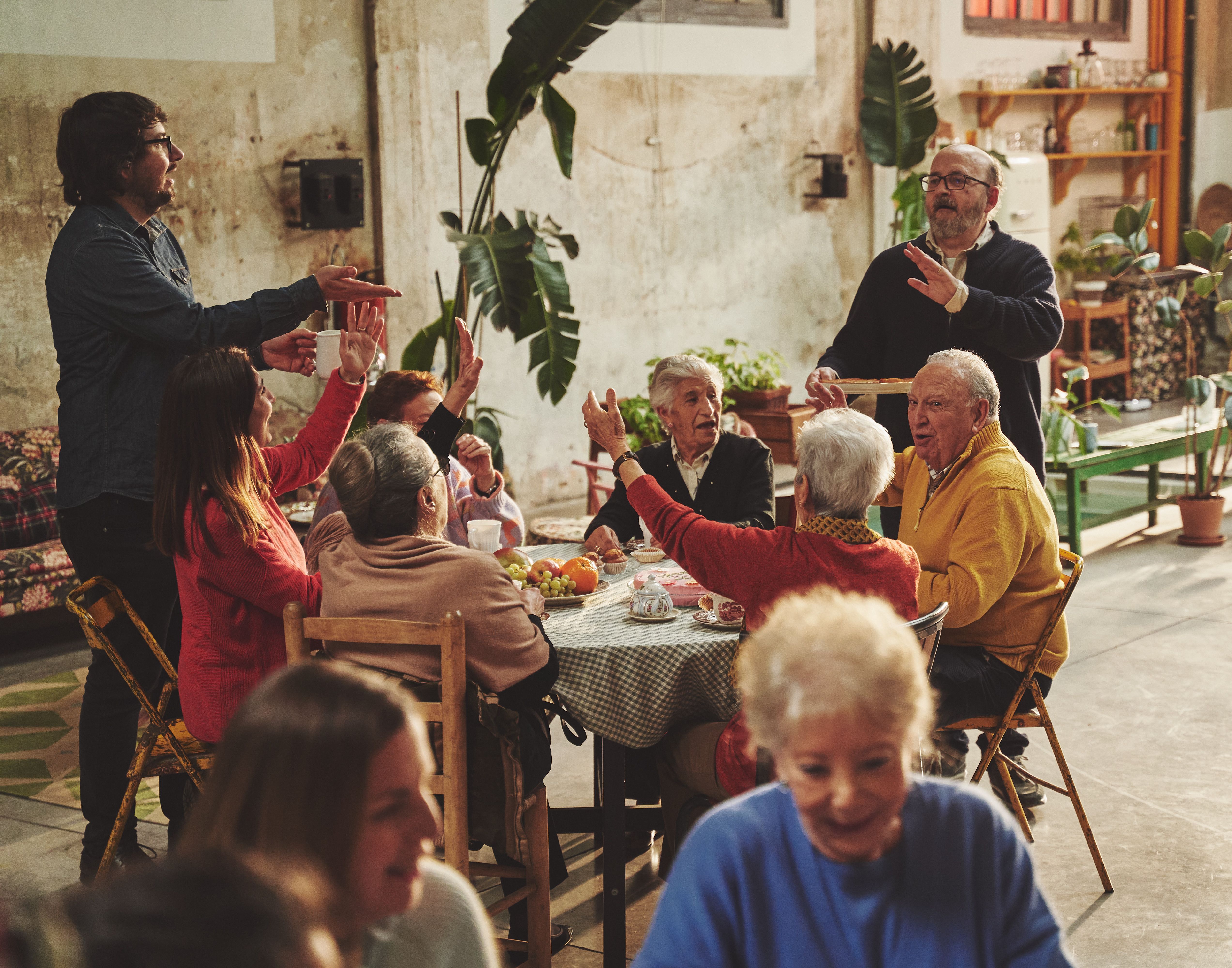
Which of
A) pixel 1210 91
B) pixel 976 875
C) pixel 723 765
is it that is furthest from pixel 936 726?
pixel 1210 91

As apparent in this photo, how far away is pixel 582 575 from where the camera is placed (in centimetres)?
338

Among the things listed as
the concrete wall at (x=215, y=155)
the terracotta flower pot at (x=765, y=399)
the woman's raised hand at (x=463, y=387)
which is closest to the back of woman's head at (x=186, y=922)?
the woman's raised hand at (x=463, y=387)

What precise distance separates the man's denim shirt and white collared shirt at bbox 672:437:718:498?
4.33 feet

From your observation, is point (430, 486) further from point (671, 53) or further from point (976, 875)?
point (671, 53)

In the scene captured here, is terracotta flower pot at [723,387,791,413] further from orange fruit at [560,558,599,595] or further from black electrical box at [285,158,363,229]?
orange fruit at [560,558,599,595]

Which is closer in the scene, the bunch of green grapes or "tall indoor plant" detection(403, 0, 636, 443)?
the bunch of green grapes

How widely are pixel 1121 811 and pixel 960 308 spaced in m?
1.59

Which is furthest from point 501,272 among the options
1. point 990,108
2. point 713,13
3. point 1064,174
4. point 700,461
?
point 1064,174

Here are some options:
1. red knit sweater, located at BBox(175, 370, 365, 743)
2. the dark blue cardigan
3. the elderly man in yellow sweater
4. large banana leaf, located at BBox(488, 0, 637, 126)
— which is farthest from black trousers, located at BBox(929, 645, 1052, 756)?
large banana leaf, located at BBox(488, 0, 637, 126)

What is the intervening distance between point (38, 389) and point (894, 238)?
19.9 ft

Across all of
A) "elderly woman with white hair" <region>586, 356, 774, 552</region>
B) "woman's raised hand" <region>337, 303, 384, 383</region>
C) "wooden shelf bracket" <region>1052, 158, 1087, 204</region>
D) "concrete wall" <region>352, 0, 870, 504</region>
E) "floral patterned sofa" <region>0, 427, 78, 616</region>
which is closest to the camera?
"woman's raised hand" <region>337, 303, 384, 383</region>

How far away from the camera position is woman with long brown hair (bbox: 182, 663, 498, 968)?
118 cm

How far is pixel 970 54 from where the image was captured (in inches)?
429

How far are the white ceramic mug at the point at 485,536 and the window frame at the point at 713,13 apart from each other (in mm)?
5879
